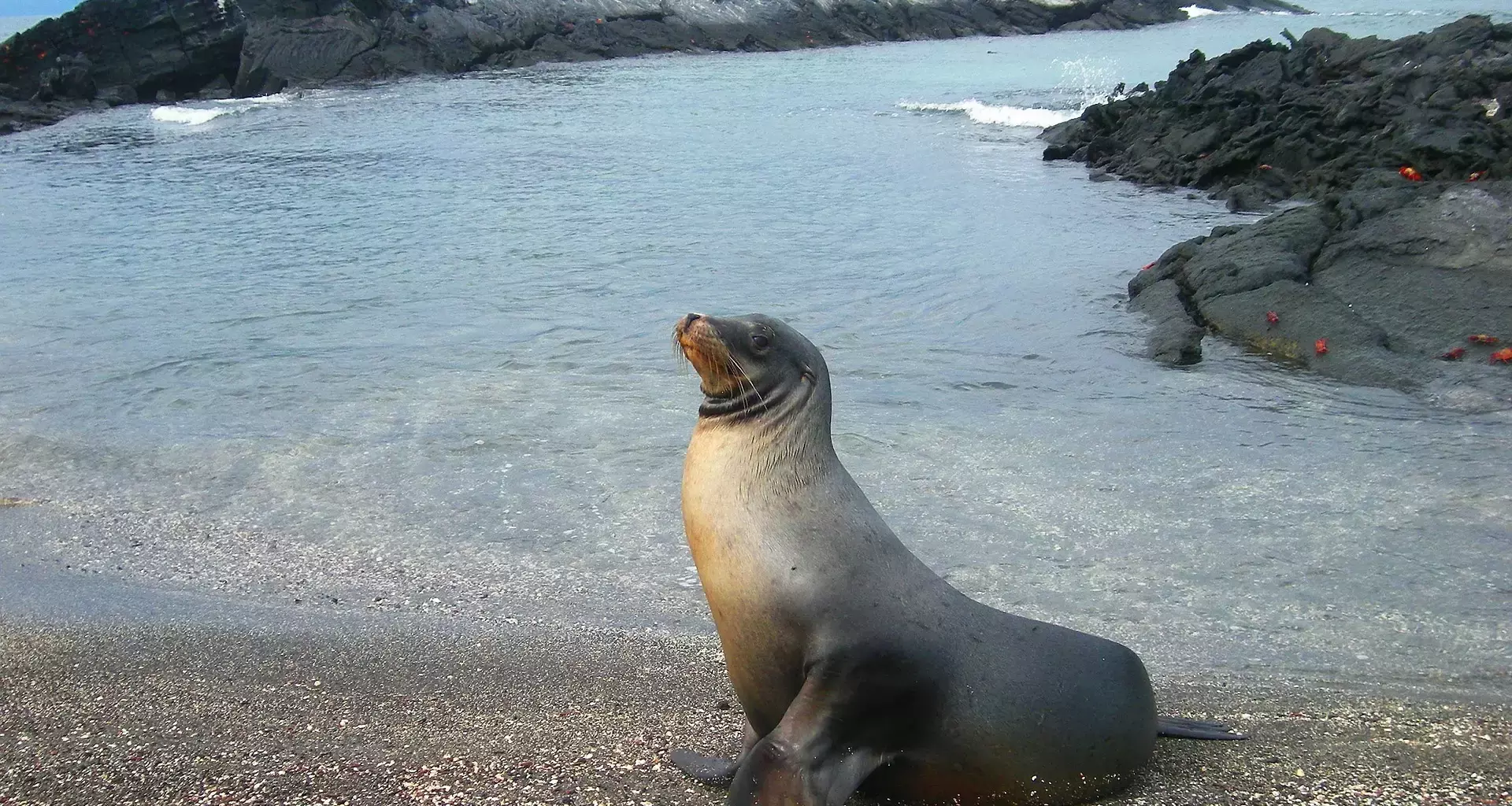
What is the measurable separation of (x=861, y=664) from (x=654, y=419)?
183 inches

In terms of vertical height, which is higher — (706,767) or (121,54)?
(121,54)

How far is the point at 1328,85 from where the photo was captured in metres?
18.5

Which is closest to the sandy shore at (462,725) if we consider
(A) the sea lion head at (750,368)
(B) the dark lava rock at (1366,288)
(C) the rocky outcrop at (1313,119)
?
(A) the sea lion head at (750,368)

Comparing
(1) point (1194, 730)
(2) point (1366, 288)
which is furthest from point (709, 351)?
(2) point (1366, 288)

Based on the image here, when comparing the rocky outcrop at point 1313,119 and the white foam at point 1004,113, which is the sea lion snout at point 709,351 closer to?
the rocky outcrop at point 1313,119

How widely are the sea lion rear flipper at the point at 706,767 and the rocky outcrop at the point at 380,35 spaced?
30847mm

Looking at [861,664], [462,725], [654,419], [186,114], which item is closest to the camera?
[861,664]

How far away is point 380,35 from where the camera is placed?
1756 inches

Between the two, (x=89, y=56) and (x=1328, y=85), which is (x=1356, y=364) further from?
(x=89, y=56)

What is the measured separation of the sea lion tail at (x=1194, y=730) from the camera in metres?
3.56

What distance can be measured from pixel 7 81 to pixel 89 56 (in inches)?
113

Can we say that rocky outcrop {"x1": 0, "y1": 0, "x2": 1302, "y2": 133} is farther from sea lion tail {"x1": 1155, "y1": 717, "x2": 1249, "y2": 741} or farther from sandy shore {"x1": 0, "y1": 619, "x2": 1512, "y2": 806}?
sea lion tail {"x1": 1155, "y1": 717, "x2": 1249, "y2": 741}

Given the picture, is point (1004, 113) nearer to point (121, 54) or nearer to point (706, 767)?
point (706, 767)

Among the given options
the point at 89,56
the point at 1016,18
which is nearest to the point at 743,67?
the point at 89,56
